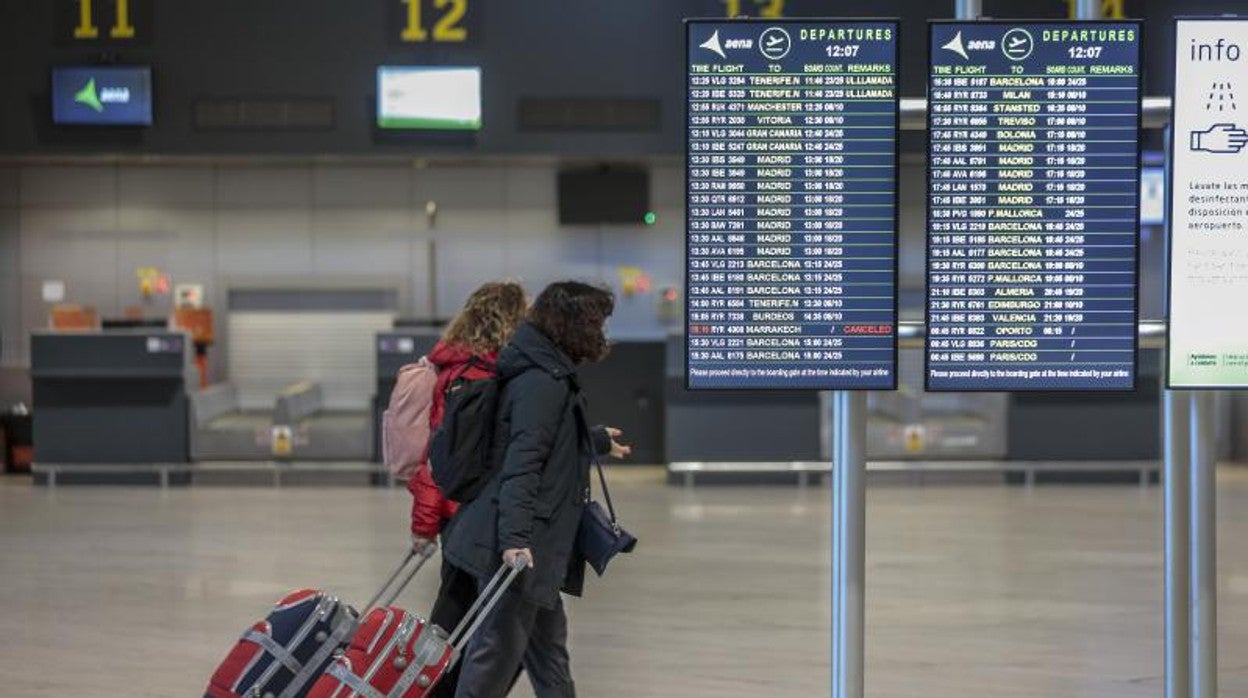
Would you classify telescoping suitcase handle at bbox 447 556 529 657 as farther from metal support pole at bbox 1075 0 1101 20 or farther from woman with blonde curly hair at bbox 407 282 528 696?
metal support pole at bbox 1075 0 1101 20

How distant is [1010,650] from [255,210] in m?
10.4

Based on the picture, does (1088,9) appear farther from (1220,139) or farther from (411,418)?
(411,418)

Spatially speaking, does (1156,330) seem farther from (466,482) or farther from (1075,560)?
(1075,560)

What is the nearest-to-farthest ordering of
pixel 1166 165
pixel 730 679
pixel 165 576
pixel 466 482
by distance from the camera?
1. pixel 1166 165
2. pixel 466 482
3. pixel 730 679
4. pixel 165 576

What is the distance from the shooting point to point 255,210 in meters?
16.0

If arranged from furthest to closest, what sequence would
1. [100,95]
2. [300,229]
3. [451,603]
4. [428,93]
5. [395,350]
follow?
[300,229] < [395,350] < [100,95] < [428,93] < [451,603]

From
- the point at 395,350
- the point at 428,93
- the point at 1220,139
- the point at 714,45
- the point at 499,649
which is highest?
the point at 428,93

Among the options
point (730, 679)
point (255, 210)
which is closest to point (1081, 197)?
point (730, 679)

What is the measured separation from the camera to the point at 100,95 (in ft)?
43.8

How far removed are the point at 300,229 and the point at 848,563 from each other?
1200 cm

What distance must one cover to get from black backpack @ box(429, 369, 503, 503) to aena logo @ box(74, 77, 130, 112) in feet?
30.2

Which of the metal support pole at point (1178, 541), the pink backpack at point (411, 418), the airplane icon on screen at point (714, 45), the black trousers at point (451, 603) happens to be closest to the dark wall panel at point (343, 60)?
the pink backpack at point (411, 418)

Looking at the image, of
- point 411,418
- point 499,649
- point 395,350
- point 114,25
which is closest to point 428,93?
point 395,350

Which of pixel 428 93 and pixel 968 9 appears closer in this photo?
pixel 968 9
